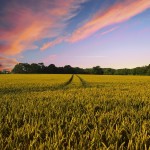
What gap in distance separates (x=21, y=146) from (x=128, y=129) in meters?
1.97

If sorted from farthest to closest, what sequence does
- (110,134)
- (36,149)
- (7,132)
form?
(7,132) → (110,134) → (36,149)

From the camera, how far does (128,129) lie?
4.59 meters

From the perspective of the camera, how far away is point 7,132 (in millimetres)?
4832

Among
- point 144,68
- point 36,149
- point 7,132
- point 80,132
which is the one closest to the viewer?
point 36,149

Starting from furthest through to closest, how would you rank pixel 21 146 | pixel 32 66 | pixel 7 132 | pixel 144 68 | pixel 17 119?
pixel 32 66
pixel 144 68
pixel 17 119
pixel 7 132
pixel 21 146

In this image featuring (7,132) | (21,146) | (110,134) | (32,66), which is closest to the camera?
(21,146)

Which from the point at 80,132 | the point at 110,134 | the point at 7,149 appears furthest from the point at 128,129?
the point at 7,149

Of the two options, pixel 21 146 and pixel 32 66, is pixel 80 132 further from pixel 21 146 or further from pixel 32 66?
pixel 32 66

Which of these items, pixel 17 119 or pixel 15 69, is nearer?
pixel 17 119

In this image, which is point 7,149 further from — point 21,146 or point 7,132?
point 7,132

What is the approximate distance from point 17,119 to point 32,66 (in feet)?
453

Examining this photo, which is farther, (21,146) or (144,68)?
(144,68)

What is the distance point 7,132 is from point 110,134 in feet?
6.59

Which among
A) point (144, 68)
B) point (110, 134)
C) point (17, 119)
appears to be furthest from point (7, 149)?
point (144, 68)
